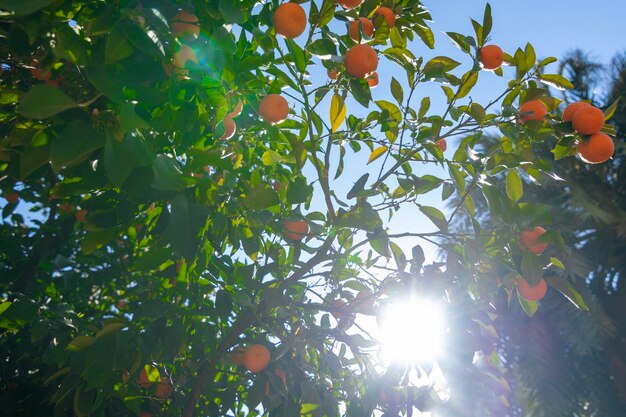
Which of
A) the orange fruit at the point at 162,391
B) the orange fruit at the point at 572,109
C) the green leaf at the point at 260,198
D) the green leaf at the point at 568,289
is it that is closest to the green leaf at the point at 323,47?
the green leaf at the point at 260,198

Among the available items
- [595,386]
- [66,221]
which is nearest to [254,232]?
[66,221]

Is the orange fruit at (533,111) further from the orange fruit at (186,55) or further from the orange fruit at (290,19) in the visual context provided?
the orange fruit at (186,55)

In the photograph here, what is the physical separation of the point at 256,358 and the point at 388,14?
3.18ft

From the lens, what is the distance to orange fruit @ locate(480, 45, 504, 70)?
1290 millimetres

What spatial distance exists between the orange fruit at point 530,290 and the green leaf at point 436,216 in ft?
0.79

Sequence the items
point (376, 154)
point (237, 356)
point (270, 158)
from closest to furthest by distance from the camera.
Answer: point (270, 158), point (237, 356), point (376, 154)

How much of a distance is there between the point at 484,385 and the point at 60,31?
1.18 m

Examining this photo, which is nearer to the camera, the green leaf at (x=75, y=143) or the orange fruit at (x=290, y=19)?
the green leaf at (x=75, y=143)

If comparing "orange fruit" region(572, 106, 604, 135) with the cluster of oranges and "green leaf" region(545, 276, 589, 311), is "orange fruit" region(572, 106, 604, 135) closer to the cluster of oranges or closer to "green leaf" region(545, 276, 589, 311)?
the cluster of oranges

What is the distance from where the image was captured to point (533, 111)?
129cm

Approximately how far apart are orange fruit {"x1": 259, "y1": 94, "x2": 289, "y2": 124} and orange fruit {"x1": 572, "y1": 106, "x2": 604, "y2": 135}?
696 millimetres

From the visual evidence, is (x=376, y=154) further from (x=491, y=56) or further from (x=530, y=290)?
(x=530, y=290)

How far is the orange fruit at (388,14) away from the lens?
51.3 inches

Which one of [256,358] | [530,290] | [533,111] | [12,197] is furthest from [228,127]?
[12,197]
